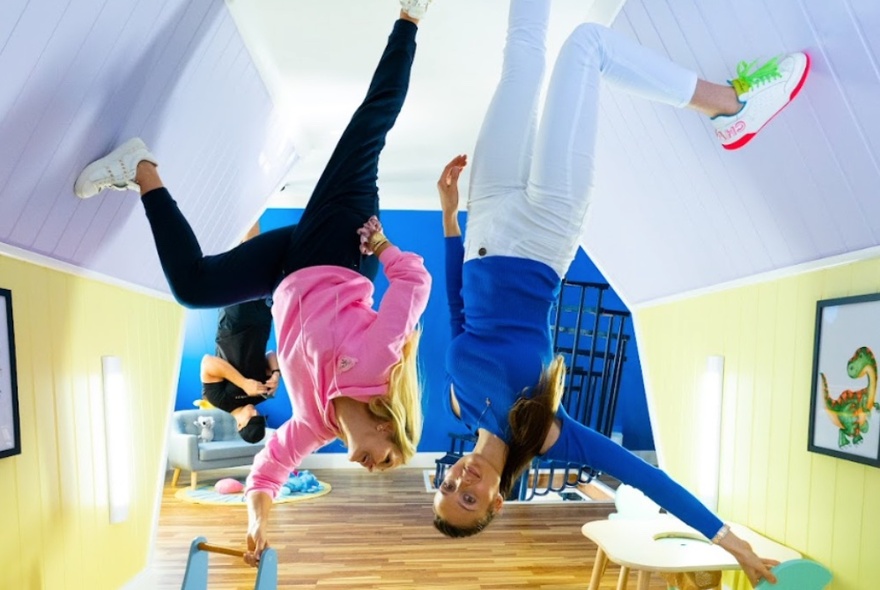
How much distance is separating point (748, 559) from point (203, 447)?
5.14 meters

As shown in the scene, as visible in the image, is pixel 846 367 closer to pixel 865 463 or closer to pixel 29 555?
pixel 865 463

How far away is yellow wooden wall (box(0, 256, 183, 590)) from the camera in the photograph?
2240 mm

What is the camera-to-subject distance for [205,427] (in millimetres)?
6336

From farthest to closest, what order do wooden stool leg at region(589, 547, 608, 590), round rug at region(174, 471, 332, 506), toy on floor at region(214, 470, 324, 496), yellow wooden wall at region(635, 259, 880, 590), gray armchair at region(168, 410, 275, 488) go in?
gray armchair at region(168, 410, 275, 488) → toy on floor at region(214, 470, 324, 496) → round rug at region(174, 471, 332, 506) → wooden stool leg at region(589, 547, 608, 590) → yellow wooden wall at region(635, 259, 880, 590)

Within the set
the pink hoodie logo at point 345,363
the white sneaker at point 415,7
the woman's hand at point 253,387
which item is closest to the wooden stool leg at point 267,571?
the pink hoodie logo at point 345,363

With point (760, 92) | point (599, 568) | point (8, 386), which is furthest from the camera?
point (599, 568)

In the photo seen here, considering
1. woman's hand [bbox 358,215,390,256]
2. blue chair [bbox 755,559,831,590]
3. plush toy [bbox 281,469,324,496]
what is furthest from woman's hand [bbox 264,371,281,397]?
blue chair [bbox 755,559,831,590]

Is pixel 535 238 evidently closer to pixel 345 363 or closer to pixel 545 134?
pixel 545 134

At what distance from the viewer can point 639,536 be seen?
9.60ft

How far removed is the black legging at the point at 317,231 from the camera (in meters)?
2.06

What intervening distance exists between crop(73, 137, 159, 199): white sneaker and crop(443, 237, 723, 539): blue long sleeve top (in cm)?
108

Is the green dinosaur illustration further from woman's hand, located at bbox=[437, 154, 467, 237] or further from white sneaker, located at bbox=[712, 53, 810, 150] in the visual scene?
woman's hand, located at bbox=[437, 154, 467, 237]

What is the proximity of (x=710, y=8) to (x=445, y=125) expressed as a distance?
2264mm

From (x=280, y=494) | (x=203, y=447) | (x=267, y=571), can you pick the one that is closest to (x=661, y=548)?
(x=267, y=571)
